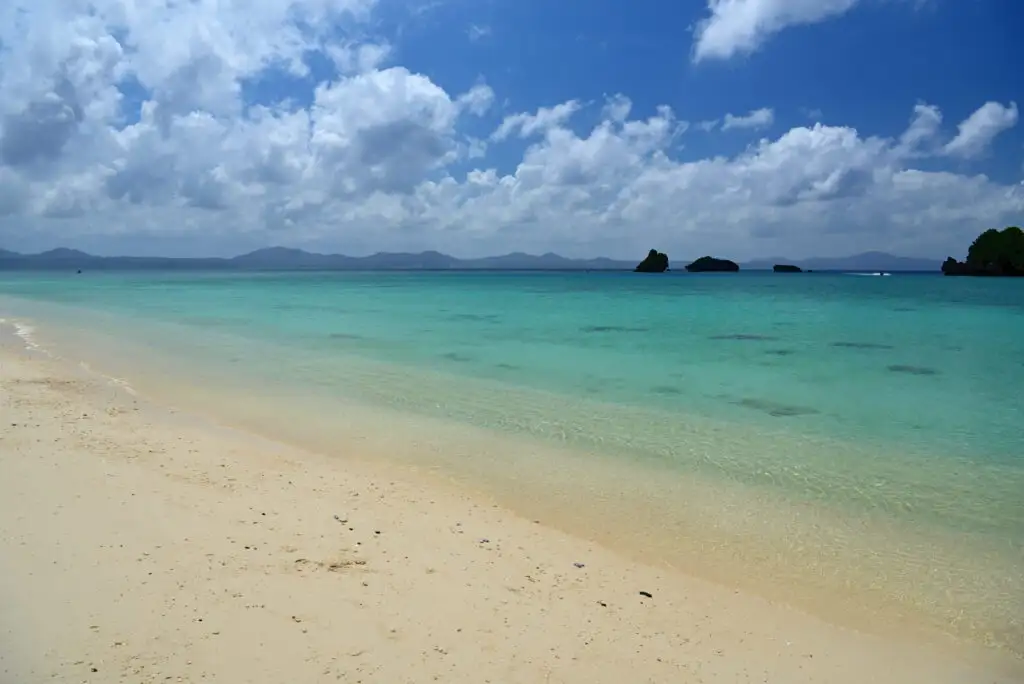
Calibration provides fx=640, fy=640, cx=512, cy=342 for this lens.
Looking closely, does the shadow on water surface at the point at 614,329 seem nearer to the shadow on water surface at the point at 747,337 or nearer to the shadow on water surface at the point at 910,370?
the shadow on water surface at the point at 747,337

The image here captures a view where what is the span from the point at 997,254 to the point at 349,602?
5587 inches

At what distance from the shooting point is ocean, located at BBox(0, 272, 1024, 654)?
5984mm

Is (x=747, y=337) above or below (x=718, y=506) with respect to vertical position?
above

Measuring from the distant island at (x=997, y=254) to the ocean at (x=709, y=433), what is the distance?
110 m

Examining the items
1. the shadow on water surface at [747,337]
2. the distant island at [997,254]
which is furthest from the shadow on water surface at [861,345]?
the distant island at [997,254]

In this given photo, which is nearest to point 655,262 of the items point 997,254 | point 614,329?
point 997,254

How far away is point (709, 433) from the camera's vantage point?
10.5 metres

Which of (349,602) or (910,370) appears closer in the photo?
(349,602)

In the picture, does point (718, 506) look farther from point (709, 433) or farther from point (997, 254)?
point (997, 254)

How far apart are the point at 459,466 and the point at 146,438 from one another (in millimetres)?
4487

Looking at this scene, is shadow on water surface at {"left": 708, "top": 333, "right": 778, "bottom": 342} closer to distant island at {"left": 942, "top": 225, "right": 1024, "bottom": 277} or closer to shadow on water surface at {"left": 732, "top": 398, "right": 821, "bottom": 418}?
shadow on water surface at {"left": 732, "top": 398, "right": 821, "bottom": 418}

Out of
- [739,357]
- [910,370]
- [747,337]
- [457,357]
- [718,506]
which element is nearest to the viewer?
[718,506]

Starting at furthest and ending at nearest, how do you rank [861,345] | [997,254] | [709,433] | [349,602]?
[997,254] < [861,345] < [709,433] < [349,602]

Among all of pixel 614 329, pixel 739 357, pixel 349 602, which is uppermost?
pixel 614 329
